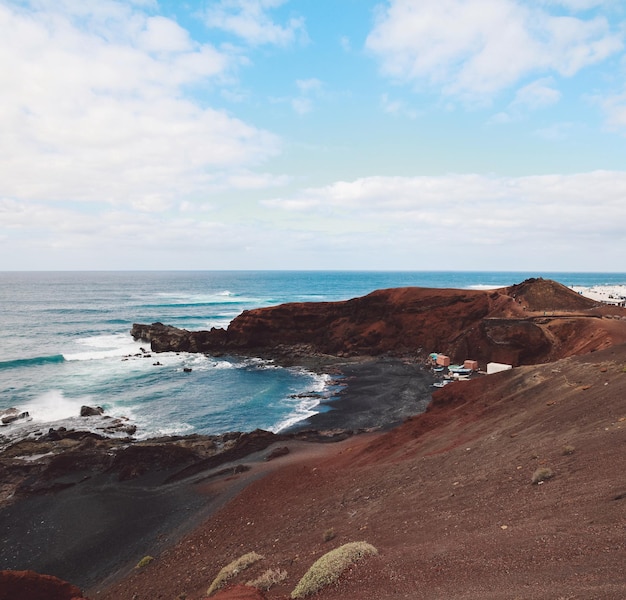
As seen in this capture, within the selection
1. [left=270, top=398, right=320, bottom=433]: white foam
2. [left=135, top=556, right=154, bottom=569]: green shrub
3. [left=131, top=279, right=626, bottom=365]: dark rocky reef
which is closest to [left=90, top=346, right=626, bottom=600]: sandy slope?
[left=135, top=556, right=154, bottom=569]: green shrub

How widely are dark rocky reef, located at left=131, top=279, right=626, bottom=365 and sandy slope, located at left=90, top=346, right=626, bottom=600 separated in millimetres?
17708

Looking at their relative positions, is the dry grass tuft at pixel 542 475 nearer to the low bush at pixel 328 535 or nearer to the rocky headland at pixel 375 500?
the rocky headland at pixel 375 500

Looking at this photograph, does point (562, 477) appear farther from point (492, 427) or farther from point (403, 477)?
point (492, 427)

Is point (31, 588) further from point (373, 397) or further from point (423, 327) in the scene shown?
point (423, 327)

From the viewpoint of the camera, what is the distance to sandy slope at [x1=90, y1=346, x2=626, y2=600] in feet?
21.4

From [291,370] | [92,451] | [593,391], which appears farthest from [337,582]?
[291,370]

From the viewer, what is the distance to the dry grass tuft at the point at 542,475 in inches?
380

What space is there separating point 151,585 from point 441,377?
101ft

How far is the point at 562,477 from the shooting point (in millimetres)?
9445

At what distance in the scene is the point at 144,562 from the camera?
1387 centimetres

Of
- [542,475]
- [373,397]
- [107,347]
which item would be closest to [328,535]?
[542,475]

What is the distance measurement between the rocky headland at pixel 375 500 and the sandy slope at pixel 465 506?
0.16 ft

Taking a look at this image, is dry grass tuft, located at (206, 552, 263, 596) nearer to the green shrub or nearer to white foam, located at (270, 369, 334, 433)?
the green shrub

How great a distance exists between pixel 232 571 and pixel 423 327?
41158 mm
